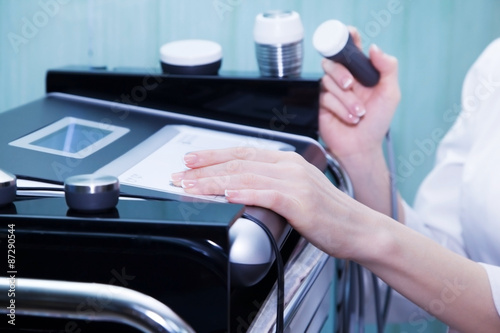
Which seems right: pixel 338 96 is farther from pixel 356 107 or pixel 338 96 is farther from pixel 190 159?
pixel 190 159

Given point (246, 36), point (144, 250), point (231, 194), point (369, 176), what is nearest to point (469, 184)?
point (369, 176)

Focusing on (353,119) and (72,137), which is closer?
(72,137)

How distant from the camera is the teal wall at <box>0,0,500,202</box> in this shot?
1.30m

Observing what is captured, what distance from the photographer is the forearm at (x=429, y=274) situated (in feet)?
2.63

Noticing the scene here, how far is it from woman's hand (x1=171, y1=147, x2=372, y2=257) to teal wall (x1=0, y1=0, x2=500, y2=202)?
619 mm

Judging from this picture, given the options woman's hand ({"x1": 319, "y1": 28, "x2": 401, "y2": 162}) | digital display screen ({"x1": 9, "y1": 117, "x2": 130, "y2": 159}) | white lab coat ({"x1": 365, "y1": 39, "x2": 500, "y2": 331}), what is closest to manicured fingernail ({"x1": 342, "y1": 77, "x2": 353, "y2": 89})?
woman's hand ({"x1": 319, "y1": 28, "x2": 401, "y2": 162})

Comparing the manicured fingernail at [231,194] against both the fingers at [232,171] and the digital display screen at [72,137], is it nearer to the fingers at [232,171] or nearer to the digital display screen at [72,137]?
the fingers at [232,171]

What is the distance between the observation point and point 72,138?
846 millimetres

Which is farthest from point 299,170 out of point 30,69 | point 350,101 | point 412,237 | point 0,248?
point 30,69

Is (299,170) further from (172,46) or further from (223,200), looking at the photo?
(172,46)

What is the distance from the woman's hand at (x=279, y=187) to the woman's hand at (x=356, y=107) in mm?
360

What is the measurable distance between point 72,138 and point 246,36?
1.88ft

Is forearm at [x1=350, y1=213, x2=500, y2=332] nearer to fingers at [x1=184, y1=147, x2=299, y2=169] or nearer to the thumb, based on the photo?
fingers at [x1=184, y1=147, x2=299, y2=169]

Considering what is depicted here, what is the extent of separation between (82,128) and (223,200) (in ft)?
0.95
